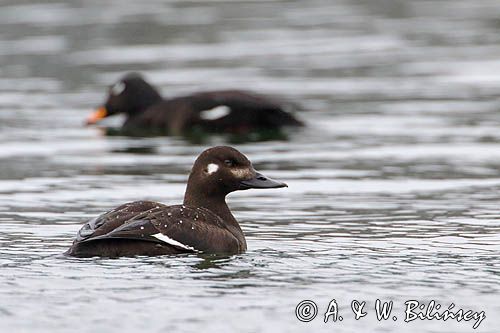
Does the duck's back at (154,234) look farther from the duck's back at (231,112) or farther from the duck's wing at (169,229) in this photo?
the duck's back at (231,112)

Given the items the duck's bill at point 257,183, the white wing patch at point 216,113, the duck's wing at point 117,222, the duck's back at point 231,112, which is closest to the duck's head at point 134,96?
the duck's back at point 231,112

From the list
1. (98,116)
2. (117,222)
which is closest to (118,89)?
(98,116)

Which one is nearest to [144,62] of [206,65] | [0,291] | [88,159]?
[206,65]

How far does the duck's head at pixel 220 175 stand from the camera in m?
10.5

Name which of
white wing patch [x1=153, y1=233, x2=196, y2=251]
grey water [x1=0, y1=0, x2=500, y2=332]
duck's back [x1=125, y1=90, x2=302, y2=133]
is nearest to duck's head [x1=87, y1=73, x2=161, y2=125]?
grey water [x1=0, y1=0, x2=500, y2=332]

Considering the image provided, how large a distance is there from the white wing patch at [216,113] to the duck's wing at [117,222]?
6.97 m

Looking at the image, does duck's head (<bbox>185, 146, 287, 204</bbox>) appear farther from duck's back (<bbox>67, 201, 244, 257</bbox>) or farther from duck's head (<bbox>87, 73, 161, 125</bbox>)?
duck's head (<bbox>87, 73, 161, 125</bbox>)

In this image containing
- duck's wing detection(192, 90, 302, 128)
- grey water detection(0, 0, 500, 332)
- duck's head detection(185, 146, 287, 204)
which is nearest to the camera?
grey water detection(0, 0, 500, 332)

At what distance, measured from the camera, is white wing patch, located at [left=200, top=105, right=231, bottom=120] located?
56.5 ft

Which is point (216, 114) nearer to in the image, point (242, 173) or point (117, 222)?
point (242, 173)

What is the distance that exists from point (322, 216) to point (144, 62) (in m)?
12.0

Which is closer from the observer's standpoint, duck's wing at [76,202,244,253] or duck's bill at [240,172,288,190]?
duck's wing at [76,202,244,253]

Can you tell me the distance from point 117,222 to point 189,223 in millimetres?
466

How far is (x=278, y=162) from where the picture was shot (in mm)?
15195
